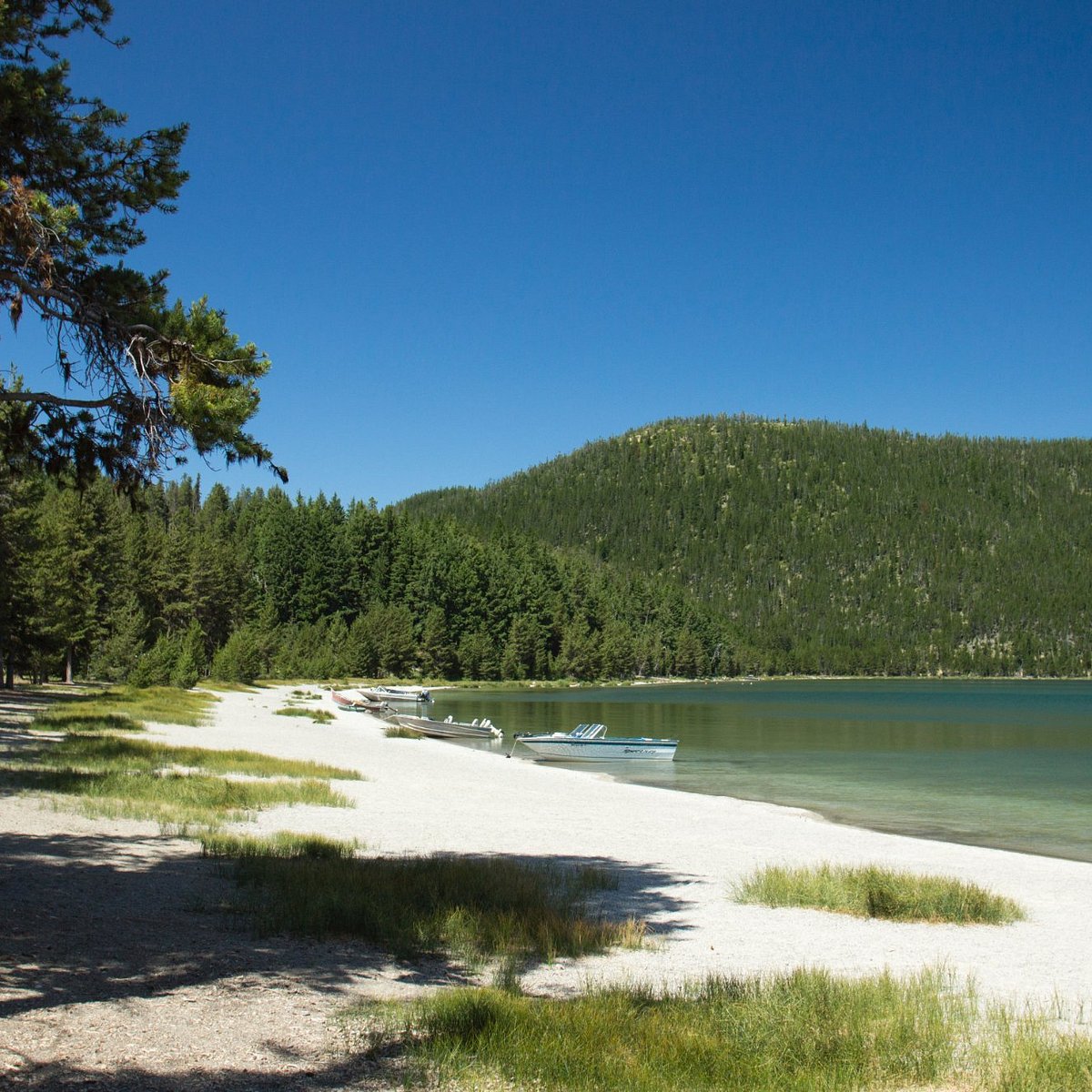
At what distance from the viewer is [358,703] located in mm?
64938

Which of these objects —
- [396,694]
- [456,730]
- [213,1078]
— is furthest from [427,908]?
[396,694]

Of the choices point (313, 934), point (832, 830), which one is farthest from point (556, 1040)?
point (832, 830)

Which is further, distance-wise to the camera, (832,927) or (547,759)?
(547,759)

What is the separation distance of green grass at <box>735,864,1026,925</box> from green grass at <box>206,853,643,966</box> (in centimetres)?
289

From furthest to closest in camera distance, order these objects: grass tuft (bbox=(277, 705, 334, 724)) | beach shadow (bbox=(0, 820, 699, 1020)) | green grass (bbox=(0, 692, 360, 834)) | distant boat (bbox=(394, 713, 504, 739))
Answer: grass tuft (bbox=(277, 705, 334, 724)), distant boat (bbox=(394, 713, 504, 739)), green grass (bbox=(0, 692, 360, 834)), beach shadow (bbox=(0, 820, 699, 1020))

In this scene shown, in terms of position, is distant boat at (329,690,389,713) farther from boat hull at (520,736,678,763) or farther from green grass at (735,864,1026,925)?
green grass at (735,864,1026,925)

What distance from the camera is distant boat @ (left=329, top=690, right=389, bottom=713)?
61.7 m

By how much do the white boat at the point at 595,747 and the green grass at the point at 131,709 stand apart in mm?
13527

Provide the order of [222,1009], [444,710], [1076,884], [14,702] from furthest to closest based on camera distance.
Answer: [444,710], [14,702], [1076,884], [222,1009]

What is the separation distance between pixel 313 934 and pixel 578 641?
12382 centimetres

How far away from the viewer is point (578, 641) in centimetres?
13225

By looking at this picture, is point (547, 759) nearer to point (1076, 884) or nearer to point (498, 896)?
point (1076, 884)

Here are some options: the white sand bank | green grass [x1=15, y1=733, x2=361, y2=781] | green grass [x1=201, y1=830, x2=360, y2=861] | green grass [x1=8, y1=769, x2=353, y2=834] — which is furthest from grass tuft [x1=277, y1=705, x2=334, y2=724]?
green grass [x1=201, y1=830, x2=360, y2=861]

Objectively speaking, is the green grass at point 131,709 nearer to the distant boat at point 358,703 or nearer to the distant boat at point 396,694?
the distant boat at point 358,703
